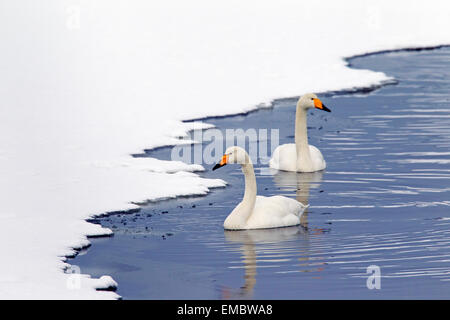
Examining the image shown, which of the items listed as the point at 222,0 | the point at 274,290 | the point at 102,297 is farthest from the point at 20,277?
the point at 222,0

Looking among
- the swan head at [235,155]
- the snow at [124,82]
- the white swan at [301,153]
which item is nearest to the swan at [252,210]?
the swan head at [235,155]

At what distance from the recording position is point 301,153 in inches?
584

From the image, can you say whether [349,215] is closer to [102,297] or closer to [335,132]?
[102,297]

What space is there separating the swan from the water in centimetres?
10

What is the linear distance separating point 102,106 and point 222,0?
1654 centimetres

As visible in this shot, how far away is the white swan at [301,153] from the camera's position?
48.3 feet

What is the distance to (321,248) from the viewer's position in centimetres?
1046

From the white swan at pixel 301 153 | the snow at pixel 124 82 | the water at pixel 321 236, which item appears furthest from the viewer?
the white swan at pixel 301 153

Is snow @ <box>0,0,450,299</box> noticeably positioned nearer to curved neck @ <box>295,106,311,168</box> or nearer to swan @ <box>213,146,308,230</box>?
curved neck @ <box>295,106,311,168</box>

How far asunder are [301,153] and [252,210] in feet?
11.3

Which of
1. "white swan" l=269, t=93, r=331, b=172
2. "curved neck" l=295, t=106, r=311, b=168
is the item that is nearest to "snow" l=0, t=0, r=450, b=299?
"white swan" l=269, t=93, r=331, b=172

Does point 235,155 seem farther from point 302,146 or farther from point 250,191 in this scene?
point 302,146

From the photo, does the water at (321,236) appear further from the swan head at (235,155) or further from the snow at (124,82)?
the swan head at (235,155)

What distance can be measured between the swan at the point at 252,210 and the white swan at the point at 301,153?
3.12m
